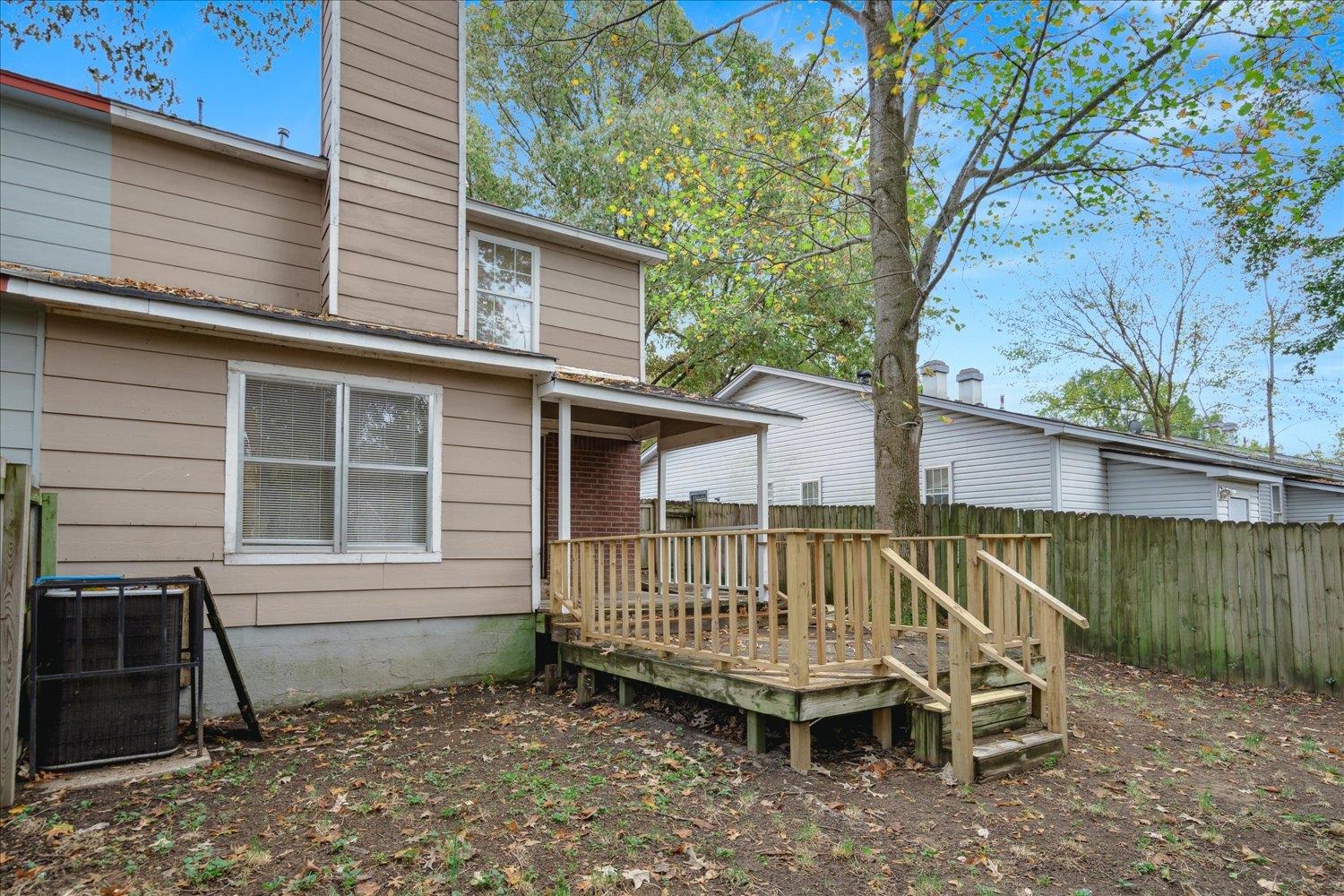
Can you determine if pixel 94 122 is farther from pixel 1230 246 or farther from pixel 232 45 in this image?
pixel 1230 246

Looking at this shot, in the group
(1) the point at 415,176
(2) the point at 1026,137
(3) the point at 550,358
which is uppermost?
(2) the point at 1026,137

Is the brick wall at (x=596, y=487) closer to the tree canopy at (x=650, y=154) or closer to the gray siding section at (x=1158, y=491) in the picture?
the tree canopy at (x=650, y=154)

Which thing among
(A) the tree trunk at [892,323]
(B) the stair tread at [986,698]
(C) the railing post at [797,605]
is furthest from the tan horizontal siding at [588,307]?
(B) the stair tread at [986,698]

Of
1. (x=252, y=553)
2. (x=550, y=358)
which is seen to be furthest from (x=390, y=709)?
(x=550, y=358)

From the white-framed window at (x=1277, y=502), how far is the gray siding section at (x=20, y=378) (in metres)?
21.0

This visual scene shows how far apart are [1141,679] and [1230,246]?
47.0ft

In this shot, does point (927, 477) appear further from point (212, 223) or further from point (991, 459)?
point (212, 223)

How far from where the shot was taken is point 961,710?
15.2ft

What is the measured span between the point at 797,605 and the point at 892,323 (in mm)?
4612

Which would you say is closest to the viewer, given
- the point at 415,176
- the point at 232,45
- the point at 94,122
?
the point at 94,122

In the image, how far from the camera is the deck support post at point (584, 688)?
21.0 ft

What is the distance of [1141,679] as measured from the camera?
27.0 feet

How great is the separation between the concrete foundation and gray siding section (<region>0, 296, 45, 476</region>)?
189 cm

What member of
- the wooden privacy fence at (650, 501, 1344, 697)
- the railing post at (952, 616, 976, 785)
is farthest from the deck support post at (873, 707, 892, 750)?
the wooden privacy fence at (650, 501, 1344, 697)
